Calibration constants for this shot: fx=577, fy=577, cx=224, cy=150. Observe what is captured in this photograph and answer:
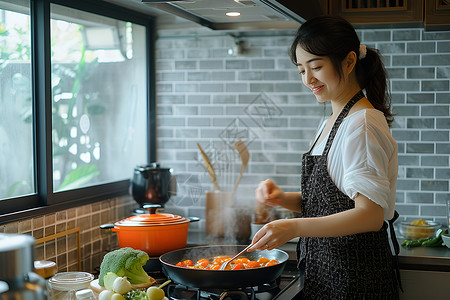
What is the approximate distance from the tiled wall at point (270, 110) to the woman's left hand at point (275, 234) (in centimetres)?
102

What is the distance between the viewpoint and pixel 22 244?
864 millimetres

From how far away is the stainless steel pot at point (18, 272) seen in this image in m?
0.84

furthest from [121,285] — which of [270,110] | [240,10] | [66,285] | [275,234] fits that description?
[270,110]

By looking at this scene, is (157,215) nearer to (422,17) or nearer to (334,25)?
(334,25)

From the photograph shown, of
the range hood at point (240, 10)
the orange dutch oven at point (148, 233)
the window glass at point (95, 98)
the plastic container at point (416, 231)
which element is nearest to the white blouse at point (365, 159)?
the range hood at point (240, 10)

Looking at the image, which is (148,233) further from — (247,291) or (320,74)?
(320,74)

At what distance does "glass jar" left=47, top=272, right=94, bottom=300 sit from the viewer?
1927mm

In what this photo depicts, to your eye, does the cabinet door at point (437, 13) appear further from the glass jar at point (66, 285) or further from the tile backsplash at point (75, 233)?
the glass jar at point (66, 285)

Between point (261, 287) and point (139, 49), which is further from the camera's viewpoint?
point (139, 49)

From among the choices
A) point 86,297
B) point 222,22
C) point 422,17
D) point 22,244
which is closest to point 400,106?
point 422,17

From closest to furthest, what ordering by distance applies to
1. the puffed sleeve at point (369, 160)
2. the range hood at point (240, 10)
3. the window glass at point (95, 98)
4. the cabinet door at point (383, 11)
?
the puffed sleeve at point (369, 160)
the range hood at point (240, 10)
the window glass at point (95, 98)
the cabinet door at point (383, 11)

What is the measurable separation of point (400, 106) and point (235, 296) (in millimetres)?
1658

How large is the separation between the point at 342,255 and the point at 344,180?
0.32 m

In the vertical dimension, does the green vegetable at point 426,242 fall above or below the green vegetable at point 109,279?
below
